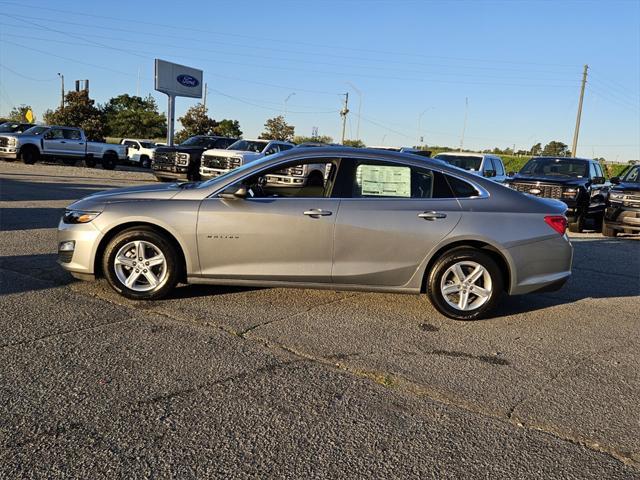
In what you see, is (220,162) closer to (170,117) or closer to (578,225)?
(578,225)

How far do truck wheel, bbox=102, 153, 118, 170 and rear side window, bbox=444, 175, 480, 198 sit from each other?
2672cm

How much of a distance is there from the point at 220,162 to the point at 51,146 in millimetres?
12041

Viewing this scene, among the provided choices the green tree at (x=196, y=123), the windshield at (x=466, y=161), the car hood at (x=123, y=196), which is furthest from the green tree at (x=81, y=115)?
the car hood at (x=123, y=196)

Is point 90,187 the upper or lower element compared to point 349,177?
lower

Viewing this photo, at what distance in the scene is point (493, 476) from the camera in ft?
9.38

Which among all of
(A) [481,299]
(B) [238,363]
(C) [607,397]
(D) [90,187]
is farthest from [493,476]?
(D) [90,187]

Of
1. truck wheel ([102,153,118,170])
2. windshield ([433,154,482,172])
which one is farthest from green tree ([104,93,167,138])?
windshield ([433,154,482,172])

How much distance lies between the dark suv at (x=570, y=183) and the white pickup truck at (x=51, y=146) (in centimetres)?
2089

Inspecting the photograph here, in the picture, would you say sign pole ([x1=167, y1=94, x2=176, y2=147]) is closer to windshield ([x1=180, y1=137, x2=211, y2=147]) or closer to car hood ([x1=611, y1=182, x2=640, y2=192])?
windshield ([x1=180, y1=137, x2=211, y2=147])

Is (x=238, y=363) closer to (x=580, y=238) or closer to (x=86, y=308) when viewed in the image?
(x=86, y=308)

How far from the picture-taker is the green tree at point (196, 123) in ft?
205

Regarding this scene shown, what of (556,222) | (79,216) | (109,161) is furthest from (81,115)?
(556,222)

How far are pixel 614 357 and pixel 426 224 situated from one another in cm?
195

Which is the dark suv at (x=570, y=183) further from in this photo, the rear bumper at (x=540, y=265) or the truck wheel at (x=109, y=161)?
the truck wheel at (x=109, y=161)
